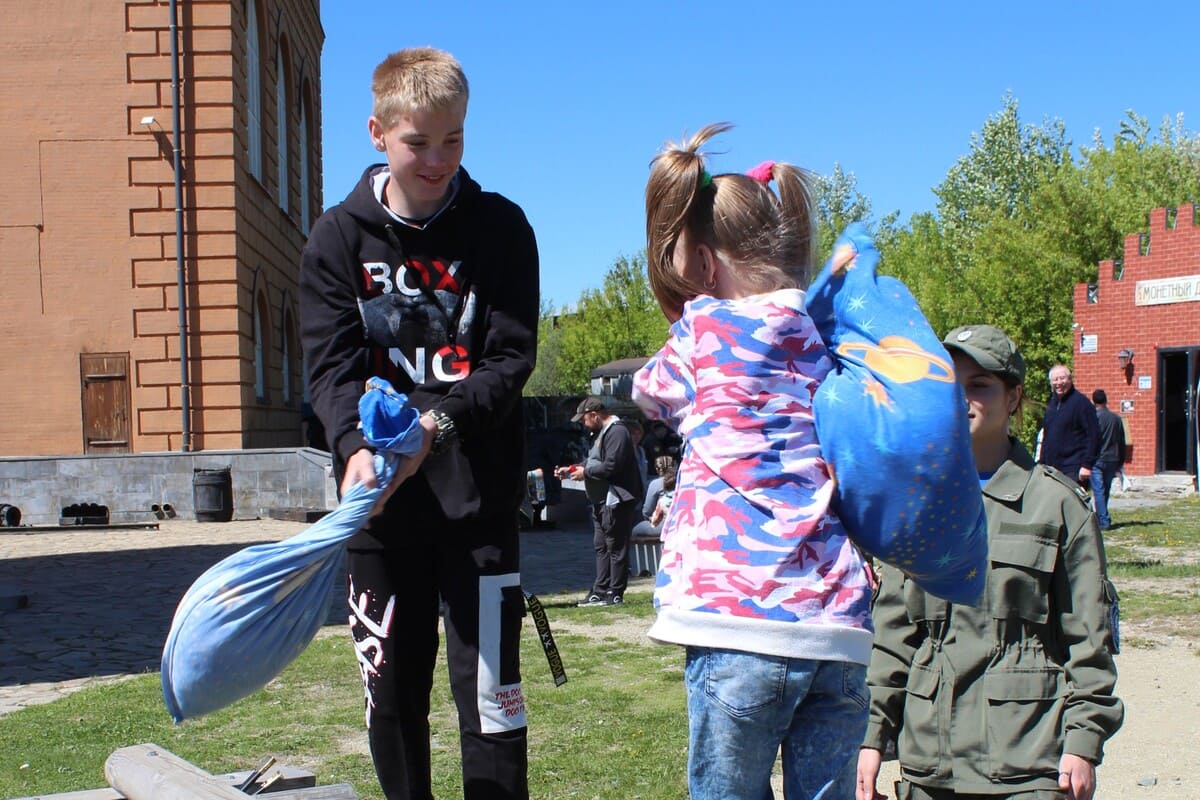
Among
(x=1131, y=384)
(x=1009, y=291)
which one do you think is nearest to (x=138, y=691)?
(x=1131, y=384)

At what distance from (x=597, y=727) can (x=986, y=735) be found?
345 cm

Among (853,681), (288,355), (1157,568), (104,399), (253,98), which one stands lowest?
(1157,568)

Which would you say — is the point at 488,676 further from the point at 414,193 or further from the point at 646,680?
the point at 646,680

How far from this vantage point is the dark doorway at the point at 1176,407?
27.6 metres

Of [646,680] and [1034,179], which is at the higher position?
[1034,179]

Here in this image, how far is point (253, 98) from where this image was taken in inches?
961

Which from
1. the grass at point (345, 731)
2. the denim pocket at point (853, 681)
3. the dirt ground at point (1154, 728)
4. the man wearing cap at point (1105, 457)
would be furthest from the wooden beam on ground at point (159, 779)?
the man wearing cap at point (1105, 457)

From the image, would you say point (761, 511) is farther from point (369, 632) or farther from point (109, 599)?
point (109, 599)

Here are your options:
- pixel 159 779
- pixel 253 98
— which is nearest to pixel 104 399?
pixel 253 98

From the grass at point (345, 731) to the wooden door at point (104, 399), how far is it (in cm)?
1508

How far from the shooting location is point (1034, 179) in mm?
60906

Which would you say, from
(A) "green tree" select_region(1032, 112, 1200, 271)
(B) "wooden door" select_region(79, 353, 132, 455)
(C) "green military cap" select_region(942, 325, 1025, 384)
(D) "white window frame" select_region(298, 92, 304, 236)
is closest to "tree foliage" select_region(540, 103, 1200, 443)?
(A) "green tree" select_region(1032, 112, 1200, 271)

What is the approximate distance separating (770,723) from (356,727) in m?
4.44

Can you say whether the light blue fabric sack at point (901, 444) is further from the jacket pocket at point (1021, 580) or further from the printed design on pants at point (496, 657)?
the printed design on pants at point (496, 657)
